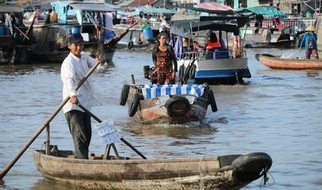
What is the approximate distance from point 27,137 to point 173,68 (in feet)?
9.22

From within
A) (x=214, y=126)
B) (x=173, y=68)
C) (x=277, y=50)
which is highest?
(x=173, y=68)

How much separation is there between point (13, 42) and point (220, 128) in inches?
669

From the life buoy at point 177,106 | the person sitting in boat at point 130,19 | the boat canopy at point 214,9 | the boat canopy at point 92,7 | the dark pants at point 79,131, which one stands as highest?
the dark pants at point 79,131

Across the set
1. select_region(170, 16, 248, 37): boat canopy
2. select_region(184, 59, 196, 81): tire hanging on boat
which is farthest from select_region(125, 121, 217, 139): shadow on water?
select_region(170, 16, 248, 37): boat canopy

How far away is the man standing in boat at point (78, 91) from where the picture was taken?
8.49 m

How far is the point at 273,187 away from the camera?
8.81 meters

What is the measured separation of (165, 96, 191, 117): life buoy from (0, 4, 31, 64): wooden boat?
1668 cm

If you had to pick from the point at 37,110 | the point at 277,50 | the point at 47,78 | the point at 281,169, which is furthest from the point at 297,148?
the point at 277,50

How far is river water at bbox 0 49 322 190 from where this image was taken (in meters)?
9.89

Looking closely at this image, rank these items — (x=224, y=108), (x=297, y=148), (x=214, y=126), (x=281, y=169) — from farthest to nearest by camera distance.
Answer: (x=224, y=108) → (x=214, y=126) → (x=297, y=148) → (x=281, y=169)

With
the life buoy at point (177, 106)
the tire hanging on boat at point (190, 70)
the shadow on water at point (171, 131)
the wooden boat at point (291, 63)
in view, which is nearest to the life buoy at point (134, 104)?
the shadow on water at point (171, 131)

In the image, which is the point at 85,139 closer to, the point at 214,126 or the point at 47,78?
the point at 214,126

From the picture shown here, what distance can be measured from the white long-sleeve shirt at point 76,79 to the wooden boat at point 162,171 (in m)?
0.62

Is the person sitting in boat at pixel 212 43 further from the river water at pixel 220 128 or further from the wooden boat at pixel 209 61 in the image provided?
the river water at pixel 220 128
